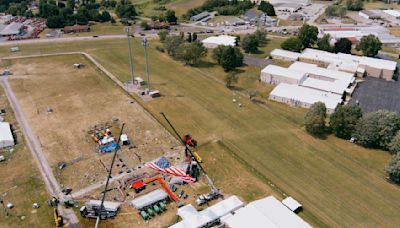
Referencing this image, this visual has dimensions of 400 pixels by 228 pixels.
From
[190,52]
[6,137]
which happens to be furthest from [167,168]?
[190,52]

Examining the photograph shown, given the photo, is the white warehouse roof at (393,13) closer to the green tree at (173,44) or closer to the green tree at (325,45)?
the green tree at (325,45)

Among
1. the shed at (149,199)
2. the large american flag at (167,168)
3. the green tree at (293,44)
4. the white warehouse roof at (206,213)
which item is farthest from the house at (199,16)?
the white warehouse roof at (206,213)

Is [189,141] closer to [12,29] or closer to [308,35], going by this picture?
[308,35]

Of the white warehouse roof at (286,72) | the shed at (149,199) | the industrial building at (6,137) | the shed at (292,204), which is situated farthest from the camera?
the white warehouse roof at (286,72)

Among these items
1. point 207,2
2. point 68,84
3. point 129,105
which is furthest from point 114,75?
point 207,2

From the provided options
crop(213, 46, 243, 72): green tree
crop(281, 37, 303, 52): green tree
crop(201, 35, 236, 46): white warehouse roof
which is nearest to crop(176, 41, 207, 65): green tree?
crop(213, 46, 243, 72): green tree

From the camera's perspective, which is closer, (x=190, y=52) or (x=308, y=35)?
(x=190, y=52)

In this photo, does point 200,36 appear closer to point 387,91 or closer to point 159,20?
point 159,20

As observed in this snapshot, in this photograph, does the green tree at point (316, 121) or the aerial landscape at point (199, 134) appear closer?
the aerial landscape at point (199, 134)
